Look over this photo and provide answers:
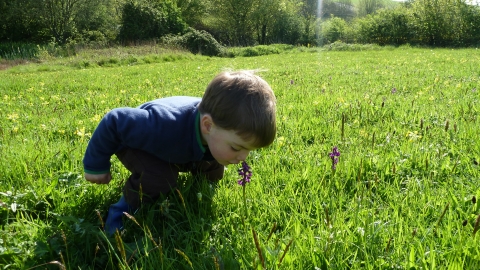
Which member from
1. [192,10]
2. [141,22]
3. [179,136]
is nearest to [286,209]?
[179,136]

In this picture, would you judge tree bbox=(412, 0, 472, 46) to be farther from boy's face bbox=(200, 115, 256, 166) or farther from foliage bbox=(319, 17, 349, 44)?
boy's face bbox=(200, 115, 256, 166)

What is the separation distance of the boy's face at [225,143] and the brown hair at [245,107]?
0.04 metres

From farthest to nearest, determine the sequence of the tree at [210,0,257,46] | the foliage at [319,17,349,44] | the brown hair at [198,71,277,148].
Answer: the tree at [210,0,257,46] → the foliage at [319,17,349,44] → the brown hair at [198,71,277,148]

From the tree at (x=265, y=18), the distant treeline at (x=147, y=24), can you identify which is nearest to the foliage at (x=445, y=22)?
the distant treeline at (x=147, y=24)

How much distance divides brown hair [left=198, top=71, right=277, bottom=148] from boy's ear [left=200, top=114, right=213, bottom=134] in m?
0.05

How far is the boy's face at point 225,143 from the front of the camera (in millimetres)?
2039

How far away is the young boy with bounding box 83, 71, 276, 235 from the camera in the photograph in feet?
6.51

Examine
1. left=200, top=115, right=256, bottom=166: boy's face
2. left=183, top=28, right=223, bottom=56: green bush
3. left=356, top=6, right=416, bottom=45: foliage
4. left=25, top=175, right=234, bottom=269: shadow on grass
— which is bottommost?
left=25, top=175, right=234, bottom=269: shadow on grass

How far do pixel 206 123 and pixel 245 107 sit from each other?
1.12 ft

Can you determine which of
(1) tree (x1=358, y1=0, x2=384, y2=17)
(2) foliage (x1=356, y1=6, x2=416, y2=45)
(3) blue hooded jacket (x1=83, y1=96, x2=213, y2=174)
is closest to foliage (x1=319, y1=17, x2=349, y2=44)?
(2) foliage (x1=356, y1=6, x2=416, y2=45)

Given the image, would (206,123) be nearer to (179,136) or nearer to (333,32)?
(179,136)

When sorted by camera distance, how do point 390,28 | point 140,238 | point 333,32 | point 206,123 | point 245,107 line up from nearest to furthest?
point 245,107 → point 140,238 → point 206,123 → point 390,28 → point 333,32

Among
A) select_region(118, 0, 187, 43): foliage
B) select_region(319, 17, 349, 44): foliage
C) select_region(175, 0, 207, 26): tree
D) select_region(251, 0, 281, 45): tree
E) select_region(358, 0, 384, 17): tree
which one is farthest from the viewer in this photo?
select_region(358, 0, 384, 17): tree

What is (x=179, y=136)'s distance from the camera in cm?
238
